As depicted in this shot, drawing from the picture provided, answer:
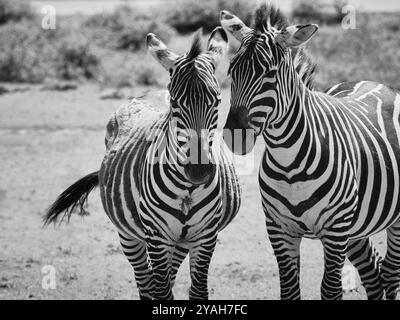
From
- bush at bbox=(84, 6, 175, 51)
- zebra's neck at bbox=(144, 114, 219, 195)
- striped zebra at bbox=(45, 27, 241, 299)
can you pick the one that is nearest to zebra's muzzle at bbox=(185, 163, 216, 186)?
striped zebra at bbox=(45, 27, 241, 299)

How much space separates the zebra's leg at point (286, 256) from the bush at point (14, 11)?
16703 mm

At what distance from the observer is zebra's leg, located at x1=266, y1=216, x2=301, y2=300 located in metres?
4.67

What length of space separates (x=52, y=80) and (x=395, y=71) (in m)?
7.38

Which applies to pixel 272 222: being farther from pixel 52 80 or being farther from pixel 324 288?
pixel 52 80

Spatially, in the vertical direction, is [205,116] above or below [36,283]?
above

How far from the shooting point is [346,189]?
4.46 m

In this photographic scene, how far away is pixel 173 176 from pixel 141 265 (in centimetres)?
119

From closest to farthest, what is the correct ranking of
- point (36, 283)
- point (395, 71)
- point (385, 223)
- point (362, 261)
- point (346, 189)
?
point (346, 189) → point (385, 223) → point (362, 261) → point (36, 283) → point (395, 71)

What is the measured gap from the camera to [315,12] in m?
17.9

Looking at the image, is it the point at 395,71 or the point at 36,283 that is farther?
the point at 395,71

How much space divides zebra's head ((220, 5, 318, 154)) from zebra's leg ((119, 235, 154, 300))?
1559 mm

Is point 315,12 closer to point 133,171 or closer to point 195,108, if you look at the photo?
point 133,171

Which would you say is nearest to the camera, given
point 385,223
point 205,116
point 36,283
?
point 205,116
